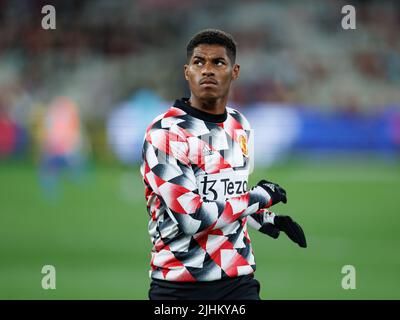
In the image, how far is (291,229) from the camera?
164 inches

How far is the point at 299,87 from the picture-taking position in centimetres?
2244

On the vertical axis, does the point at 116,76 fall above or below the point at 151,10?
below

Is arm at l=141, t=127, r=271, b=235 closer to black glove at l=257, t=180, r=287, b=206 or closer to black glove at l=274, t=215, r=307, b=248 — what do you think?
black glove at l=257, t=180, r=287, b=206

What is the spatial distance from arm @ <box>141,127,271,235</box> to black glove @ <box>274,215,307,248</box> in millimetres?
416

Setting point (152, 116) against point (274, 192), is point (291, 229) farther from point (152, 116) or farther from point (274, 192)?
point (152, 116)

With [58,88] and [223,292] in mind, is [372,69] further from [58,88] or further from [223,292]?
[223,292]

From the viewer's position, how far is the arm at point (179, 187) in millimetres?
3756

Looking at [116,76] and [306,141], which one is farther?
[116,76]

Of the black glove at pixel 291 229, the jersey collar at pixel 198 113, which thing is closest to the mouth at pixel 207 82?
the jersey collar at pixel 198 113

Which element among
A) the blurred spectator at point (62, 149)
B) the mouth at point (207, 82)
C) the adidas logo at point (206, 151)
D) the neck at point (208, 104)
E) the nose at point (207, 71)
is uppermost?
the blurred spectator at point (62, 149)

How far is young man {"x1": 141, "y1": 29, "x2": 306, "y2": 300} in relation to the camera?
378cm

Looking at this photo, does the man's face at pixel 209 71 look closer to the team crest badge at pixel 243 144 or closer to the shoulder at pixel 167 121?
the shoulder at pixel 167 121

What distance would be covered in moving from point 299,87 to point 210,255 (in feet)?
61.9
